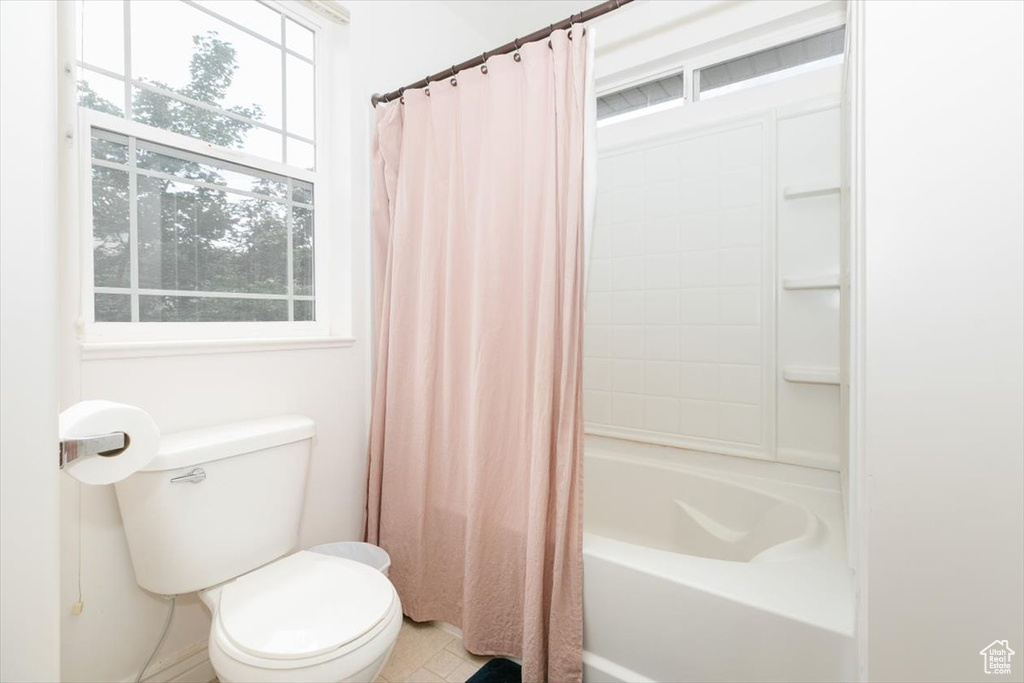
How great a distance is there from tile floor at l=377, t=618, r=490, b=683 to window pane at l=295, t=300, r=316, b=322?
1.21 metres

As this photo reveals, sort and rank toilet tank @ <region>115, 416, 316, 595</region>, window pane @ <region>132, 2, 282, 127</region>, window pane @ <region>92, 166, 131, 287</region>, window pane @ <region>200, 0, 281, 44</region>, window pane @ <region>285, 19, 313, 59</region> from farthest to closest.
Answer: window pane @ <region>285, 19, 313, 59</region> < window pane @ <region>200, 0, 281, 44</region> < window pane @ <region>132, 2, 282, 127</region> < window pane @ <region>92, 166, 131, 287</region> < toilet tank @ <region>115, 416, 316, 595</region>

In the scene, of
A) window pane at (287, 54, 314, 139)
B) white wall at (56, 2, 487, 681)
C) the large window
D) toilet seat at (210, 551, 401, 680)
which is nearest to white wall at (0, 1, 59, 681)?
toilet seat at (210, 551, 401, 680)

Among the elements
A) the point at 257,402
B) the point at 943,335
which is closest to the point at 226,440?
the point at 257,402

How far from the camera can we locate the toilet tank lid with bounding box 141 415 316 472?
113cm

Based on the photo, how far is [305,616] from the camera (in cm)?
106

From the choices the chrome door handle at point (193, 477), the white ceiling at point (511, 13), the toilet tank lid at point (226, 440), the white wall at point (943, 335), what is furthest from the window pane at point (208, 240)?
the white wall at point (943, 335)

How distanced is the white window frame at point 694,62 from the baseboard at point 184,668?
2.66 m

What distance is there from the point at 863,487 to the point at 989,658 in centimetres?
28

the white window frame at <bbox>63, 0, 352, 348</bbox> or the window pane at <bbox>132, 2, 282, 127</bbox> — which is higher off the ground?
the window pane at <bbox>132, 2, 282, 127</bbox>

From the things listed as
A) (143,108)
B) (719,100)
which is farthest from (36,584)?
(719,100)

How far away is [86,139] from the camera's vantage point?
1188 millimetres

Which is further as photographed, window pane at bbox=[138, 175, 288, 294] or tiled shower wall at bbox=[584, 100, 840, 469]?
tiled shower wall at bbox=[584, 100, 840, 469]

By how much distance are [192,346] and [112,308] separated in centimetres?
23

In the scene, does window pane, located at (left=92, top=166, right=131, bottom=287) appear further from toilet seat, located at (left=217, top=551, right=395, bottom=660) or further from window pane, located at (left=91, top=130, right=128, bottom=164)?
toilet seat, located at (left=217, top=551, right=395, bottom=660)
